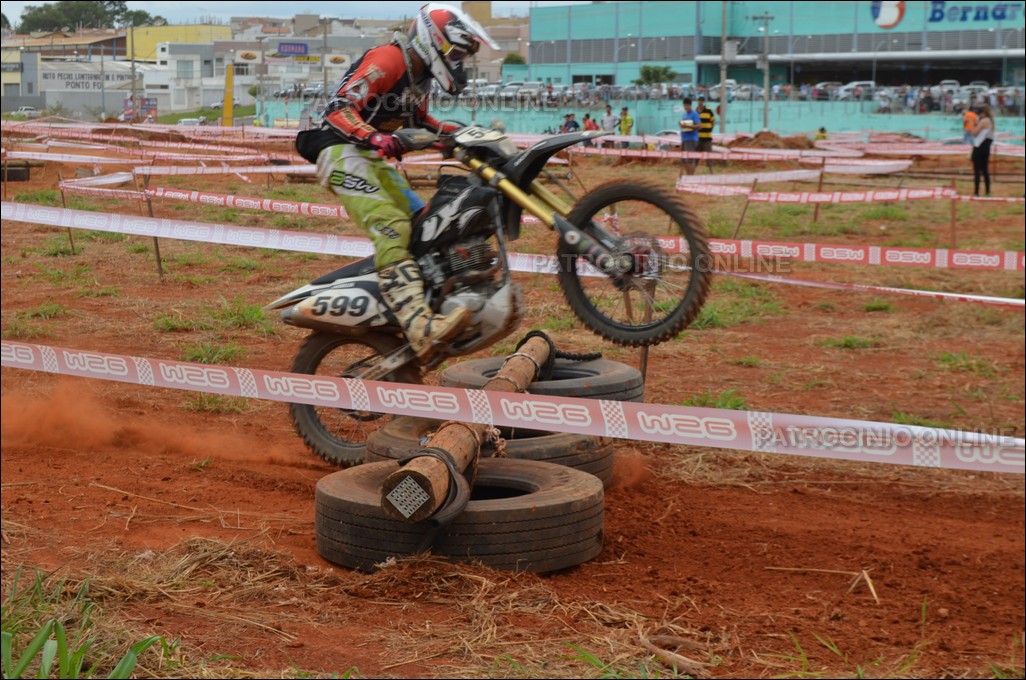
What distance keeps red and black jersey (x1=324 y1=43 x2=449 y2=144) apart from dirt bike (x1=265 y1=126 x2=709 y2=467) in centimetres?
24

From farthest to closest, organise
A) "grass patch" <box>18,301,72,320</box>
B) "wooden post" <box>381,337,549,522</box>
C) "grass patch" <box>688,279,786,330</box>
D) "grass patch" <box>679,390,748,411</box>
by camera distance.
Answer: "grass patch" <box>688,279,786,330</box>
"grass patch" <box>18,301,72,320</box>
"grass patch" <box>679,390,748,411</box>
"wooden post" <box>381,337,549,522</box>

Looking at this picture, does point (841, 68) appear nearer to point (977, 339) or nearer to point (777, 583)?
point (977, 339)

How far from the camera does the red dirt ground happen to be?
13.1ft

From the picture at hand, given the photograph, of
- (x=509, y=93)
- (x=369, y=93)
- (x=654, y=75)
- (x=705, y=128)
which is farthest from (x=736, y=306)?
(x=654, y=75)

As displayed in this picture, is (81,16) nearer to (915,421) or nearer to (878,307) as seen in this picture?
(878,307)

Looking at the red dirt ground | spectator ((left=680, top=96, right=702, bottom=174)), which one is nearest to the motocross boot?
the red dirt ground

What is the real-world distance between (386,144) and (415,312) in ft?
2.69

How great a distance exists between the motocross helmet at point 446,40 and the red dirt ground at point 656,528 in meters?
2.22

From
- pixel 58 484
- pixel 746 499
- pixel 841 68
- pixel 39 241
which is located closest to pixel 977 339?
pixel 746 499

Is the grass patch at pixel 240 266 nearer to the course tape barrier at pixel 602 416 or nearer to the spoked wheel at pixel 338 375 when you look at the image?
the spoked wheel at pixel 338 375

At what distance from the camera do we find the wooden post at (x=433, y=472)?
4.38m

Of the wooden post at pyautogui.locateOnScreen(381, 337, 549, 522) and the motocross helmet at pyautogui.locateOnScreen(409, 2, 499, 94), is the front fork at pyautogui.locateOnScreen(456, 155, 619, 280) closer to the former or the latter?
the motocross helmet at pyautogui.locateOnScreen(409, 2, 499, 94)

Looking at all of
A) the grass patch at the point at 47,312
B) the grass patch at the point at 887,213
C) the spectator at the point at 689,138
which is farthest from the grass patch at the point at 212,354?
the spectator at the point at 689,138

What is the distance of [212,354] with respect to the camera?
8.35 m
